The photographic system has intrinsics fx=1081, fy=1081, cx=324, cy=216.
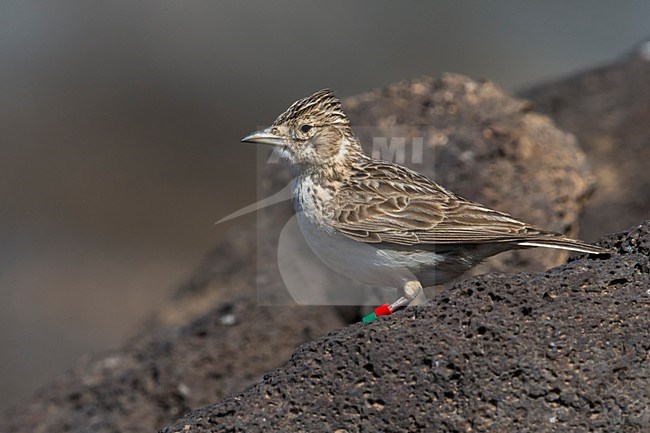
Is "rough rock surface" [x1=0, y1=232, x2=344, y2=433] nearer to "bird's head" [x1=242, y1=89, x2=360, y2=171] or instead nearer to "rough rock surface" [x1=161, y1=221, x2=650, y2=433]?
"bird's head" [x1=242, y1=89, x2=360, y2=171]

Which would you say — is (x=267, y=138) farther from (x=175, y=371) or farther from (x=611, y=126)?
(x=611, y=126)

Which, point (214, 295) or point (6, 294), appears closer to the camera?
point (214, 295)

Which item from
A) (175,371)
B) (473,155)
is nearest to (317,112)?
(473,155)

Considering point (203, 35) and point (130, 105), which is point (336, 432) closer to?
point (130, 105)

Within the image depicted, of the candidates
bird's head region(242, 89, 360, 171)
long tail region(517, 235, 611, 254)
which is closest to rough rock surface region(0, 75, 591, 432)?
bird's head region(242, 89, 360, 171)

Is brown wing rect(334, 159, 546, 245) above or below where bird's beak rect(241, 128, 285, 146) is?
below

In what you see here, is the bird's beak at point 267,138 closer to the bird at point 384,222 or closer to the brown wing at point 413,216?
the bird at point 384,222

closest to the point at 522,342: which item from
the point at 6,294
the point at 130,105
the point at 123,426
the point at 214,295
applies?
the point at 123,426
